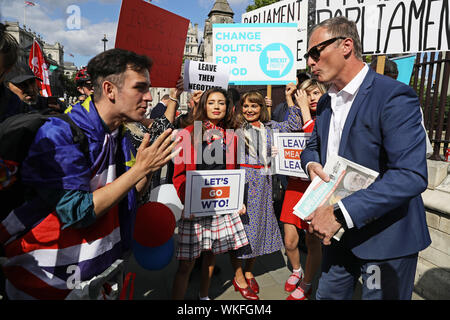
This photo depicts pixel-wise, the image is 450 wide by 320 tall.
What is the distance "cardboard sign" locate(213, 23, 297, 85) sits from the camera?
4.35 metres

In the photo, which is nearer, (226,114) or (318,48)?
→ (318,48)

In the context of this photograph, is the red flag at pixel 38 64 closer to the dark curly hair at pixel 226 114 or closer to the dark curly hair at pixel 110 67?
the dark curly hair at pixel 226 114

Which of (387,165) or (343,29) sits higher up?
(343,29)

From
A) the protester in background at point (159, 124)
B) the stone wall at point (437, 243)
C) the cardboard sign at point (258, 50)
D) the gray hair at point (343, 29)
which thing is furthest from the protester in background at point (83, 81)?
the stone wall at point (437, 243)

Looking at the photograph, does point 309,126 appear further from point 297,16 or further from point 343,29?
point 297,16

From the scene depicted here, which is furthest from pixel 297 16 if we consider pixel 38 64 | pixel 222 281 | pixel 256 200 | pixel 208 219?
pixel 38 64

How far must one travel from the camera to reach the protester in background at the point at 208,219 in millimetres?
2600

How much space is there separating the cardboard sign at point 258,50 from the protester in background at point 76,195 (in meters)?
3.04

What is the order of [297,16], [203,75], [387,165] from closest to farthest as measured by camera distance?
[387,165] < [203,75] < [297,16]

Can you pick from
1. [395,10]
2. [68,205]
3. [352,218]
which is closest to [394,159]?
[352,218]

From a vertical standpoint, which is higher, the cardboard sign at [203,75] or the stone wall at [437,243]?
the cardboard sign at [203,75]

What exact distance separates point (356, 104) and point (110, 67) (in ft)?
4.91

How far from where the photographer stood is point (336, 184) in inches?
62.6

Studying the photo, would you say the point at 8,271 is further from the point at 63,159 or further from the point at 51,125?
the point at 51,125
